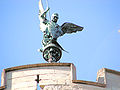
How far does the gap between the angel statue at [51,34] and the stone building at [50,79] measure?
10.8 feet

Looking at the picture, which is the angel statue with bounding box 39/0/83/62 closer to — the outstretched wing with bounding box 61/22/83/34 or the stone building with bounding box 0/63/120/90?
the outstretched wing with bounding box 61/22/83/34

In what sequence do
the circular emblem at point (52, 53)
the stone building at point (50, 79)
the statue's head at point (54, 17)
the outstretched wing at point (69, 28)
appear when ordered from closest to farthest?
the stone building at point (50, 79) < the circular emblem at point (52, 53) < the statue's head at point (54, 17) < the outstretched wing at point (69, 28)

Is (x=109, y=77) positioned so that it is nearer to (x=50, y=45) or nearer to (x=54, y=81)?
(x=54, y=81)

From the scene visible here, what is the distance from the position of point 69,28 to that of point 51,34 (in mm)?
2092

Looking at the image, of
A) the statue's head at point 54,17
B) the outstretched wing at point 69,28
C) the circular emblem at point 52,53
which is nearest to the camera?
the circular emblem at point 52,53

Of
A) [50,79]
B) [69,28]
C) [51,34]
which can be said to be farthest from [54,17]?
[50,79]

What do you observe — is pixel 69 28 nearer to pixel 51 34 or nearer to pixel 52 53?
pixel 51 34

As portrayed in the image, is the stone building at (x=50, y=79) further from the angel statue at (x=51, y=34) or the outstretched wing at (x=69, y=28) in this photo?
the outstretched wing at (x=69, y=28)

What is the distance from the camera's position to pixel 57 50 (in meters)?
29.8

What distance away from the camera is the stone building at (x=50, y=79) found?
2569 centimetres

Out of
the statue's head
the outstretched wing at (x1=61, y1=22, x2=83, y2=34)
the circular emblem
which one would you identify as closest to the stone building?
the circular emblem

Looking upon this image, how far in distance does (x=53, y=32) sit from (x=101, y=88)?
18.5 ft

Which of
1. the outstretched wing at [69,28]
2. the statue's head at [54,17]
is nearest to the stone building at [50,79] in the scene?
the statue's head at [54,17]

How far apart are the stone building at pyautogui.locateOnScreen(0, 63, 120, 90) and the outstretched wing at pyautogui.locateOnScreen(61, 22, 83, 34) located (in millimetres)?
5904
